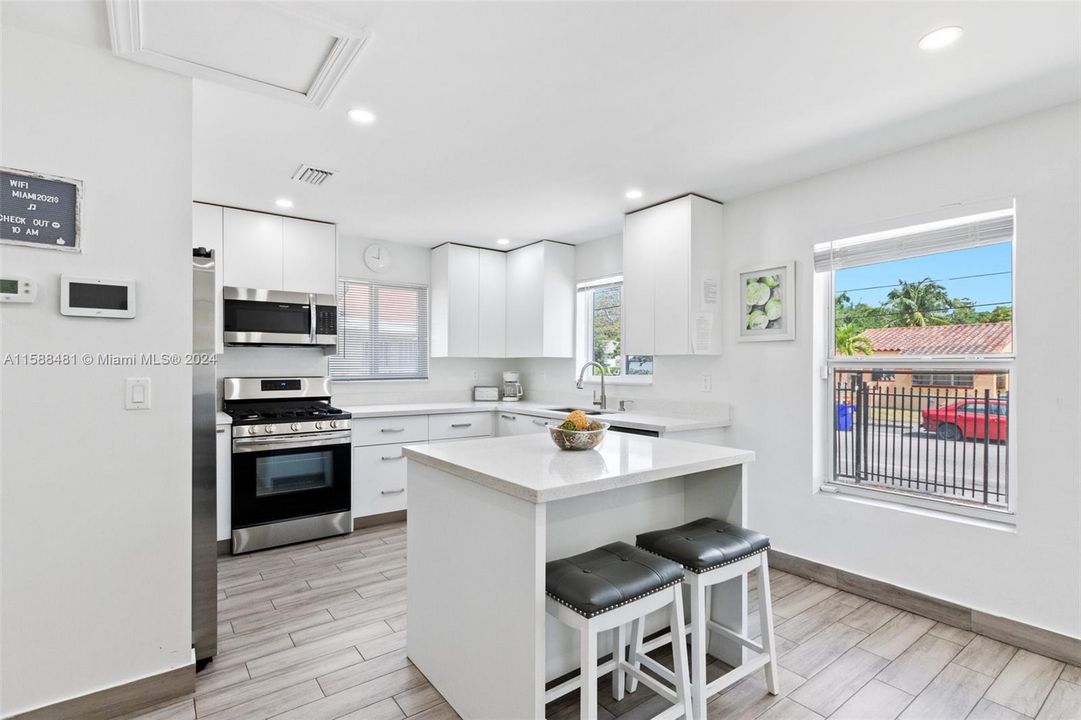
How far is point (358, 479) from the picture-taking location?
4.07m

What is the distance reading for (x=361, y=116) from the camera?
2.43m

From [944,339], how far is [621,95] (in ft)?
7.00

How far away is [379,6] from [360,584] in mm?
2869

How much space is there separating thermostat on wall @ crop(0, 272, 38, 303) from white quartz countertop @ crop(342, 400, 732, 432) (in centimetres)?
235

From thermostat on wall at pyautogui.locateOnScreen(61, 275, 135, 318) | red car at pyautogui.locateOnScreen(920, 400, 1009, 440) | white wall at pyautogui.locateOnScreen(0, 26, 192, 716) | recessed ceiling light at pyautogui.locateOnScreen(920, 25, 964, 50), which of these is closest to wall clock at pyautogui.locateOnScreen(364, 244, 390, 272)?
white wall at pyautogui.locateOnScreen(0, 26, 192, 716)

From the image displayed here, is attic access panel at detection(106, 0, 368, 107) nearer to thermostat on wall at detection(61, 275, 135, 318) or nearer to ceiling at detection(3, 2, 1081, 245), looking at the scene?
ceiling at detection(3, 2, 1081, 245)

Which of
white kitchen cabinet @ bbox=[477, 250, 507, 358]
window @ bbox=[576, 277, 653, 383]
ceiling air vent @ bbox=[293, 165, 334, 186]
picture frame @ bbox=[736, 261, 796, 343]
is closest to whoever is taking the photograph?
ceiling air vent @ bbox=[293, 165, 334, 186]

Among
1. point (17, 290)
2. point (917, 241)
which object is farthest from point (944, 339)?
point (17, 290)

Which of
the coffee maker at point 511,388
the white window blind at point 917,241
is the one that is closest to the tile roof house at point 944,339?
the white window blind at point 917,241

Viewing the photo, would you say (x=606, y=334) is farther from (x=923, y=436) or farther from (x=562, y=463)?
(x=562, y=463)

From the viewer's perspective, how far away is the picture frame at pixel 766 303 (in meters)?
3.33

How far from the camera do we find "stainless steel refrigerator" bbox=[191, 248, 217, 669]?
2078mm

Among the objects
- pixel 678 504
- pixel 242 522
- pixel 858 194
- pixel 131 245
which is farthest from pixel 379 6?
pixel 242 522

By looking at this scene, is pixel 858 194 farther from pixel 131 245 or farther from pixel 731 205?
pixel 131 245
